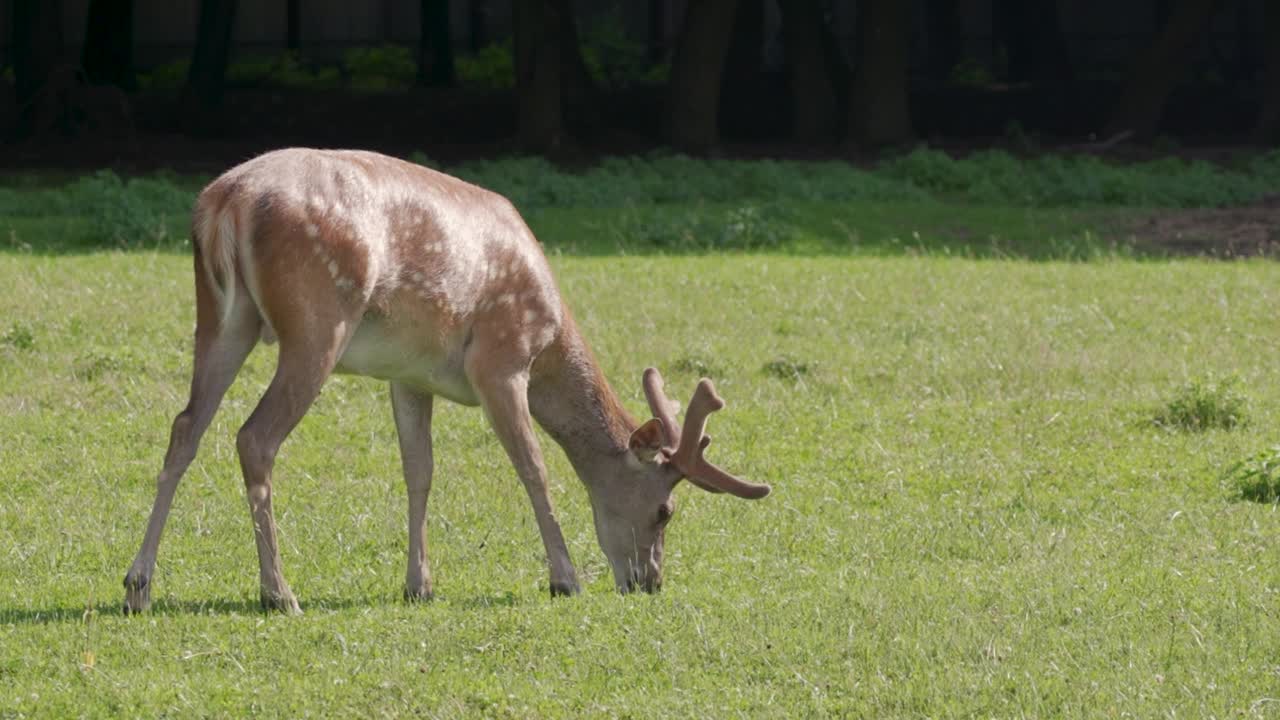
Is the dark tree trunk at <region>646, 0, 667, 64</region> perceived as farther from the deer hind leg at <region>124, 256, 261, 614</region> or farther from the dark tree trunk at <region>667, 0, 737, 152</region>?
the deer hind leg at <region>124, 256, 261, 614</region>

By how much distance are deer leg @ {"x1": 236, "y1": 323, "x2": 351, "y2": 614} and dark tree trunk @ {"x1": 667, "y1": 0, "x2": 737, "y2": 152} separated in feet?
57.6

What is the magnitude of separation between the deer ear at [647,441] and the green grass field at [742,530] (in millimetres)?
495

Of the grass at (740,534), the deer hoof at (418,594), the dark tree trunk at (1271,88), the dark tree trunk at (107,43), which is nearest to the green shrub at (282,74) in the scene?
the dark tree trunk at (107,43)

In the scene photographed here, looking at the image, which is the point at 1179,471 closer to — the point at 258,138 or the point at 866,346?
the point at 866,346

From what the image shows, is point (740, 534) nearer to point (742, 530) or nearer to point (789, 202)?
point (742, 530)

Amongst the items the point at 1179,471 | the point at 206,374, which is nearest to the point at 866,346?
the point at 1179,471

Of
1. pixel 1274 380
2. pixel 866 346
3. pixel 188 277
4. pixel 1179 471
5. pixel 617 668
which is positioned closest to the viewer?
pixel 617 668

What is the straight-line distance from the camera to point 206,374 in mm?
6816

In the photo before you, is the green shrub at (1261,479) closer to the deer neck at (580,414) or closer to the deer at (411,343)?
the deer at (411,343)

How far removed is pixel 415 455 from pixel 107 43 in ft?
66.1

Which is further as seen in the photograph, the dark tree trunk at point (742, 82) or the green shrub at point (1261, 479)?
the dark tree trunk at point (742, 82)

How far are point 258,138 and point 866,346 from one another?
15.3m

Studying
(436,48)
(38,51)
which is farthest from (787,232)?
(436,48)

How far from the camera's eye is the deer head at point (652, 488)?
24.6 ft
